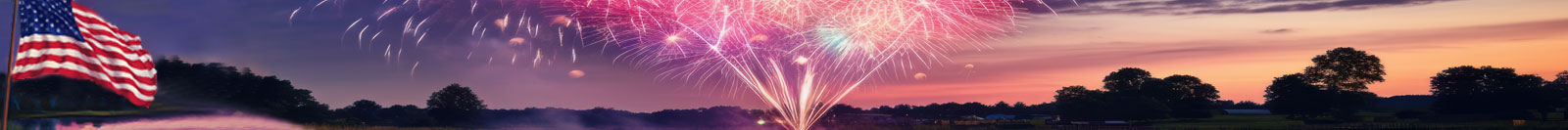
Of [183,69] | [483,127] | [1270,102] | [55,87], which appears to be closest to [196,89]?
[183,69]

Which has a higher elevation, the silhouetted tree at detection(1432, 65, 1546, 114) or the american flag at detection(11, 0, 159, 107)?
the silhouetted tree at detection(1432, 65, 1546, 114)

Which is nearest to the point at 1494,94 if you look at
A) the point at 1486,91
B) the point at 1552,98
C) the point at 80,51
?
the point at 1486,91

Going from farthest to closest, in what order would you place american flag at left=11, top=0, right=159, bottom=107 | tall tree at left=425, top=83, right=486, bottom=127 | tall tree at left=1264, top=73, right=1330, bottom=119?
tall tree at left=425, top=83, right=486, bottom=127
tall tree at left=1264, top=73, right=1330, bottom=119
american flag at left=11, top=0, right=159, bottom=107

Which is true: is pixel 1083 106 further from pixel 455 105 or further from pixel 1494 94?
pixel 455 105

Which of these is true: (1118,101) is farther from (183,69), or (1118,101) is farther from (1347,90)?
(183,69)

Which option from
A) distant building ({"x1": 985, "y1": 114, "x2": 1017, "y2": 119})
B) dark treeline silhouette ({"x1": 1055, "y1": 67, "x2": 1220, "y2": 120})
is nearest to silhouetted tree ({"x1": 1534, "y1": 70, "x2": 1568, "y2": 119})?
dark treeline silhouette ({"x1": 1055, "y1": 67, "x2": 1220, "y2": 120})

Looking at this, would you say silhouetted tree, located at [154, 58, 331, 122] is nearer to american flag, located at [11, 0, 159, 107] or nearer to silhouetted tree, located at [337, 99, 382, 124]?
silhouetted tree, located at [337, 99, 382, 124]
